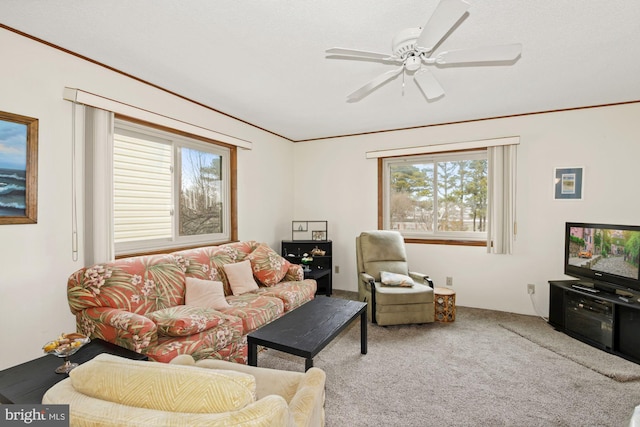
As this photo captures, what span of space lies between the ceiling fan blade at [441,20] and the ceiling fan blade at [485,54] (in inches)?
7.6

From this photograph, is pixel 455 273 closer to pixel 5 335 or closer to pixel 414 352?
pixel 414 352

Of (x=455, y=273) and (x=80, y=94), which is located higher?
(x=80, y=94)

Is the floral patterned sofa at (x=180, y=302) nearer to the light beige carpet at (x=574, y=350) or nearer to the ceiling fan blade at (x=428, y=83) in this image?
the ceiling fan blade at (x=428, y=83)

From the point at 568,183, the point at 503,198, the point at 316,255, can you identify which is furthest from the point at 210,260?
the point at 568,183

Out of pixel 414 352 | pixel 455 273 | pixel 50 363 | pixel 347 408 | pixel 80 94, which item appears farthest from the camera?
pixel 455 273

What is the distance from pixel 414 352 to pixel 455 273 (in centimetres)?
180

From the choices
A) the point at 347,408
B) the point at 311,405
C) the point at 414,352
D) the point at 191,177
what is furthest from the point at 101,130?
the point at 414,352

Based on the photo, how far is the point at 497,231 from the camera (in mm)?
3900

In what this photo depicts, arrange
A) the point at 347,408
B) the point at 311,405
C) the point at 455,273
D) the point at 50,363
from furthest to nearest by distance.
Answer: the point at 455,273 → the point at 347,408 → the point at 50,363 → the point at 311,405

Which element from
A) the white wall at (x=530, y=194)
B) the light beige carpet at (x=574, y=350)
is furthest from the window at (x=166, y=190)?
the light beige carpet at (x=574, y=350)

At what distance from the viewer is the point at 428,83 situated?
7.39ft

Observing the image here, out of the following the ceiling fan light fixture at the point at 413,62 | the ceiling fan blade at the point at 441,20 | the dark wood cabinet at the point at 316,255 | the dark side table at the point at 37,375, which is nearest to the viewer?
the ceiling fan blade at the point at 441,20

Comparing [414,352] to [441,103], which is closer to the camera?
[414,352]

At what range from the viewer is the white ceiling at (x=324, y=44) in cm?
184
